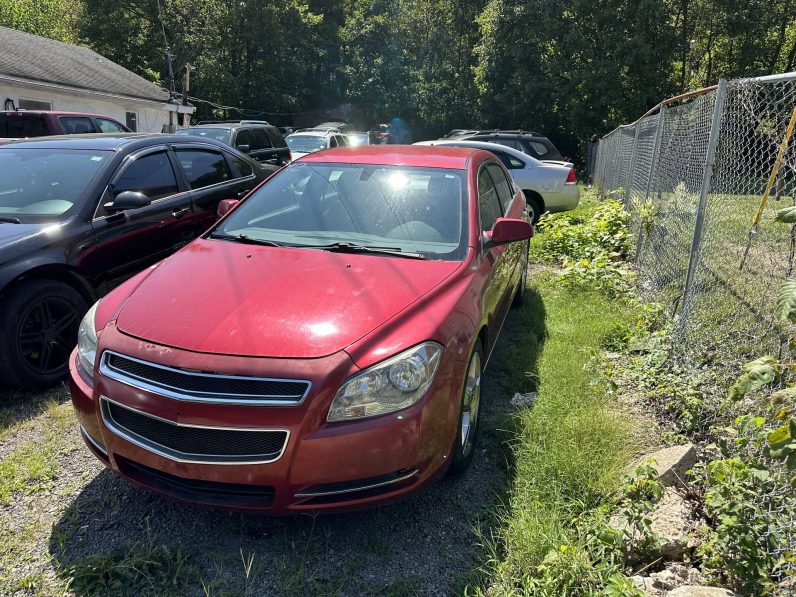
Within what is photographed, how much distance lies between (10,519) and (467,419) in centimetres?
230

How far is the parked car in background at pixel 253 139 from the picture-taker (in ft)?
37.3

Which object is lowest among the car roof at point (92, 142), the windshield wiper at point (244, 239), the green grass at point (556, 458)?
the green grass at point (556, 458)

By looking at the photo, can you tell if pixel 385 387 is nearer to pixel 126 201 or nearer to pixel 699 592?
pixel 699 592

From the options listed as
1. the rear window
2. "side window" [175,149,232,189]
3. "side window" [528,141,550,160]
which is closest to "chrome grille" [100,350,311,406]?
"side window" [175,149,232,189]

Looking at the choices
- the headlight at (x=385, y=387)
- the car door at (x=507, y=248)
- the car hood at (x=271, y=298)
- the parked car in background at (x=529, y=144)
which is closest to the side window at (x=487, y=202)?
the car door at (x=507, y=248)

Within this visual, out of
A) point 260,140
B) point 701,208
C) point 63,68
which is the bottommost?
point 701,208

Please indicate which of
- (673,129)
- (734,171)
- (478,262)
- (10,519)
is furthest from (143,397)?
(673,129)

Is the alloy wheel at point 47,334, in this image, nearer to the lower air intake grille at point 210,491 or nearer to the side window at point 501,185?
the lower air intake grille at point 210,491

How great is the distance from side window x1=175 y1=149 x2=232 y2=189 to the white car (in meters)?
4.69

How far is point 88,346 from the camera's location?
2779 millimetres

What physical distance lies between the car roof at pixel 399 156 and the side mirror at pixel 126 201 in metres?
1.34

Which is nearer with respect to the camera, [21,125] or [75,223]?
[75,223]

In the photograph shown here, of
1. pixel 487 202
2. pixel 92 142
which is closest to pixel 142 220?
pixel 92 142

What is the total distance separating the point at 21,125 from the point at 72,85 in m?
11.7
